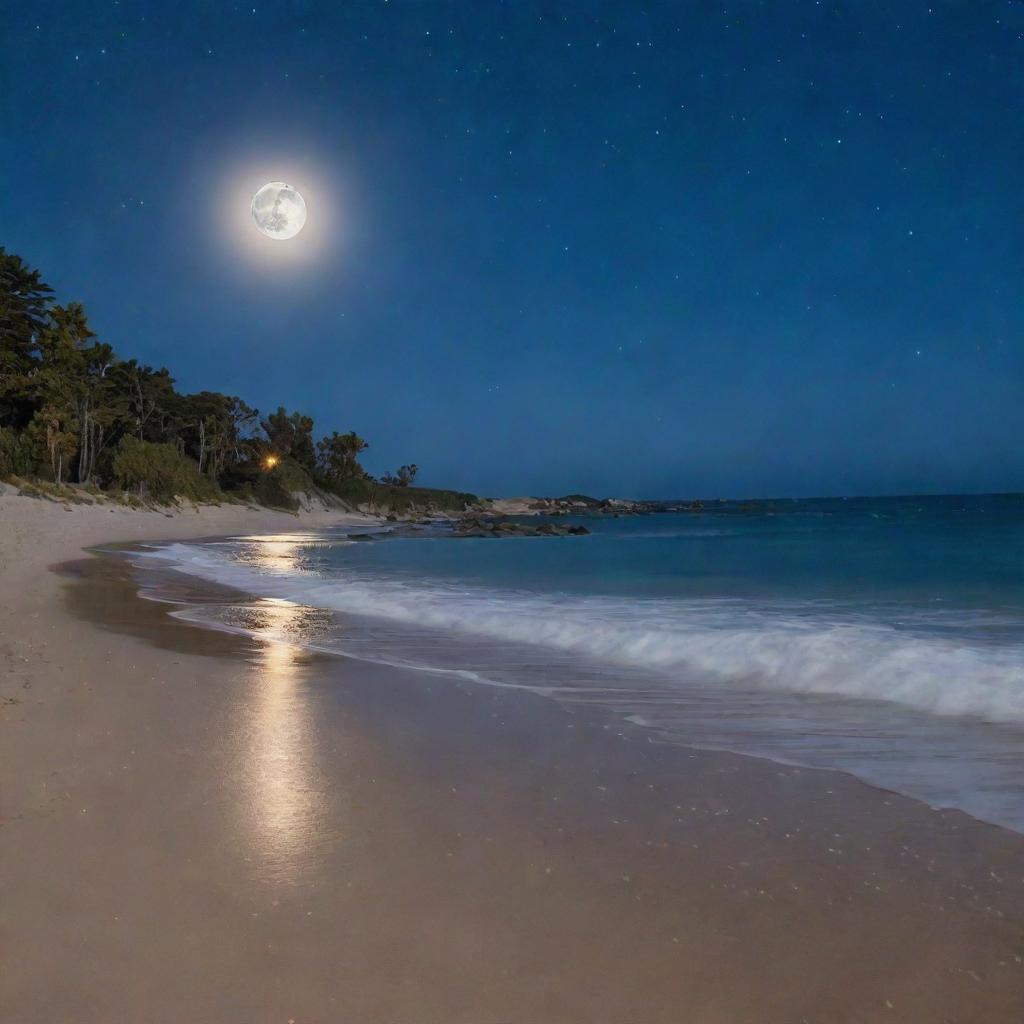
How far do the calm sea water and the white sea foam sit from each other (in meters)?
0.03

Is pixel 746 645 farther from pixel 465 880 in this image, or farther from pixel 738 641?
pixel 465 880

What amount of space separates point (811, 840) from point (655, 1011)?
5.00ft

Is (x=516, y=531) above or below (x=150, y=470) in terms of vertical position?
below

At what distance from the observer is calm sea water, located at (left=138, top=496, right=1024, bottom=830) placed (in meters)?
5.11

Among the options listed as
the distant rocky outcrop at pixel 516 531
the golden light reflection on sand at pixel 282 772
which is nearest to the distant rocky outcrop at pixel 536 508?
the distant rocky outcrop at pixel 516 531

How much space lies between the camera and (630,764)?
14.7 feet

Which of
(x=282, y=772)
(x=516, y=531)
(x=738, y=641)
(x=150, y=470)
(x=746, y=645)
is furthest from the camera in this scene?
(x=516, y=531)

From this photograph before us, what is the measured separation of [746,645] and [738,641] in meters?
0.27

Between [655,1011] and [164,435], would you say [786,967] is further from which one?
[164,435]

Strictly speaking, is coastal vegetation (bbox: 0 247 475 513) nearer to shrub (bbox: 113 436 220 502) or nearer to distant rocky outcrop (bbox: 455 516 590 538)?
shrub (bbox: 113 436 220 502)

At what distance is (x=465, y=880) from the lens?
294 cm

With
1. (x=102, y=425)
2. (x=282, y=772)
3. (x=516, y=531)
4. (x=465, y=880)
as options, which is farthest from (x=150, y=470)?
(x=465, y=880)

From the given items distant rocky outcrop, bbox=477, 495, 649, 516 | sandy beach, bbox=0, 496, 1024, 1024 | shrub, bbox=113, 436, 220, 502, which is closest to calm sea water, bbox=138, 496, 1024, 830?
sandy beach, bbox=0, 496, 1024, 1024

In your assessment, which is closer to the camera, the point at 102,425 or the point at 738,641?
the point at 738,641
